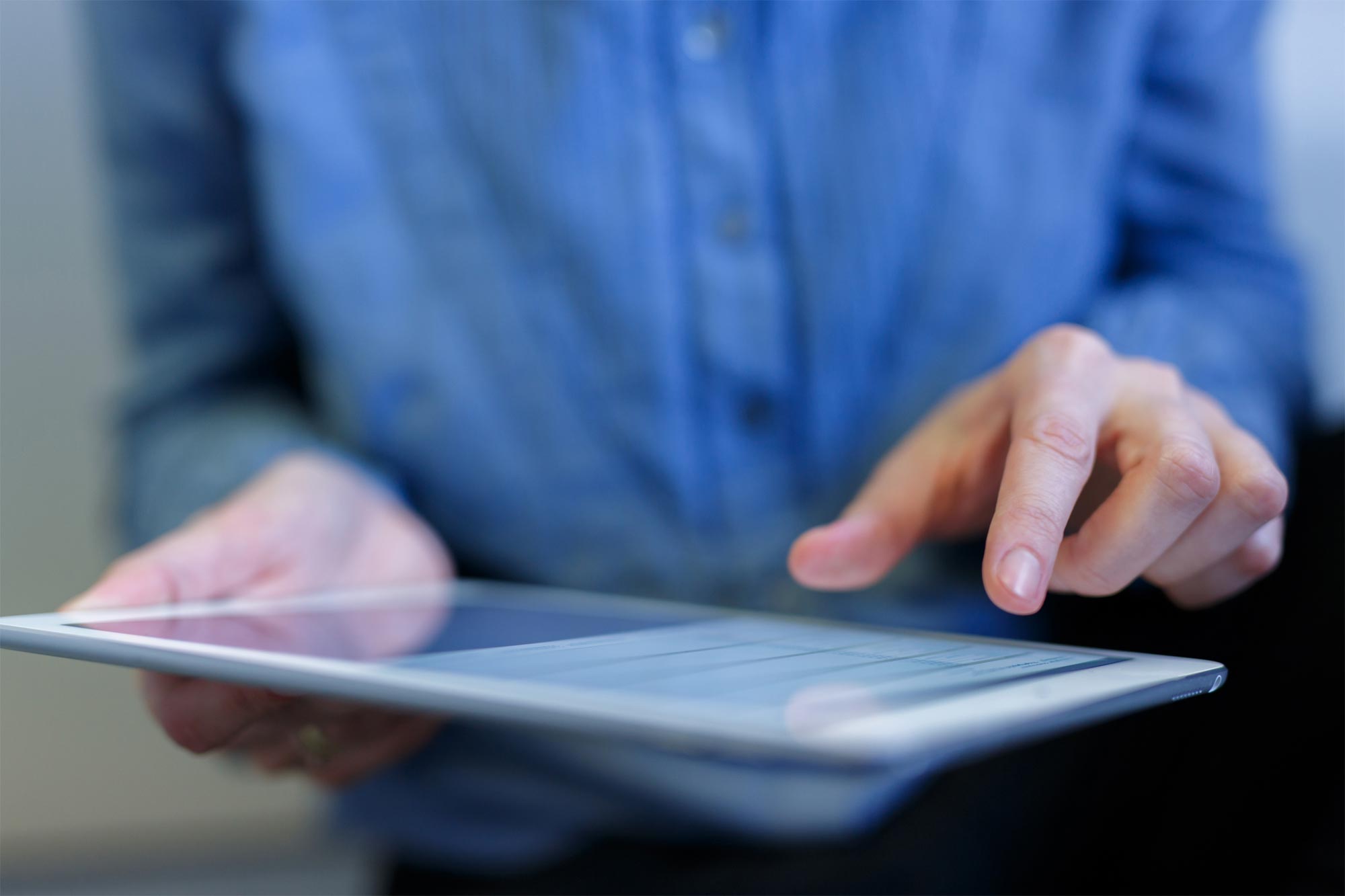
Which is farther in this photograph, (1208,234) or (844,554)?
(1208,234)

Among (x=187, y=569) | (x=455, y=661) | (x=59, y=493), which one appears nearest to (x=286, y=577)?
(x=187, y=569)

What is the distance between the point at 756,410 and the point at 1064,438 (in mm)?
165

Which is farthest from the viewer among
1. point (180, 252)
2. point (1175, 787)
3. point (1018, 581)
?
point (180, 252)

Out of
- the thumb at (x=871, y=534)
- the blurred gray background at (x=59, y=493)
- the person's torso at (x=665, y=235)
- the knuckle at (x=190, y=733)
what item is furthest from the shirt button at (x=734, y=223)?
the blurred gray background at (x=59, y=493)

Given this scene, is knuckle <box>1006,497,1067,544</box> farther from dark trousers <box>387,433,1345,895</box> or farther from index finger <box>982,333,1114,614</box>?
dark trousers <box>387,433,1345,895</box>

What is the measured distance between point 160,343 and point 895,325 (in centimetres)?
33

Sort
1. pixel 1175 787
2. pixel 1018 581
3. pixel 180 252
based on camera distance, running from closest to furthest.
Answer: pixel 1018 581 → pixel 1175 787 → pixel 180 252

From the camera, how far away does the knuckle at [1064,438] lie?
217mm

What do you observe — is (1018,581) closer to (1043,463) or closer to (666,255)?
(1043,463)

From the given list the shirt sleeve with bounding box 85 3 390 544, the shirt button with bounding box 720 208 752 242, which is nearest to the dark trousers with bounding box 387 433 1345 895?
the shirt button with bounding box 720 208 752 242

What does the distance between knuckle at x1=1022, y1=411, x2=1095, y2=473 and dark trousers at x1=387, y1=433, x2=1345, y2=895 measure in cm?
9

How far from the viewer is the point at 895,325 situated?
37 cm

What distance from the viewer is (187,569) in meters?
0.29

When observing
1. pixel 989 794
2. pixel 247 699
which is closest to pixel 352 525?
pixel 247 699
